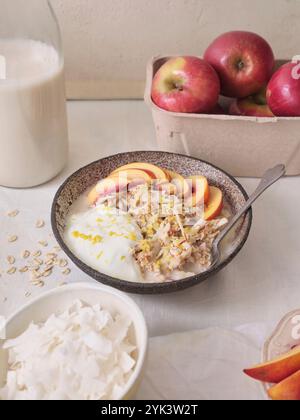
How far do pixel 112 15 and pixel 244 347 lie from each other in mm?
684

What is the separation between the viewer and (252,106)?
0.82 m

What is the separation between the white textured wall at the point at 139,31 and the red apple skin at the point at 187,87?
0.21 metres

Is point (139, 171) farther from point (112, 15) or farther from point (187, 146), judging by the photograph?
point (112, 15)

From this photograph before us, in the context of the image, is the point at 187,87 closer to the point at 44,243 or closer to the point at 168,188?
the point at 168,188

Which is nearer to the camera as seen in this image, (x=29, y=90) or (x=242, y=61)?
(x=29, y=90)

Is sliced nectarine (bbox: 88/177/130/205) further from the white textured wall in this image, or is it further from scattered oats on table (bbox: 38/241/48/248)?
the white textured wall

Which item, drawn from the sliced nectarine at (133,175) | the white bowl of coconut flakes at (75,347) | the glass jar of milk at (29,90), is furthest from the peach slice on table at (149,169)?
the white bowl of coconut flakes at (75,347)

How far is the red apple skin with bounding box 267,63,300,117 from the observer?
75 centimetres

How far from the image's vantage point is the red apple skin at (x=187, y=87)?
767 millimetres

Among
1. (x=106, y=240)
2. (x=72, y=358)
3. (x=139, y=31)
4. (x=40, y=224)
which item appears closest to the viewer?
(x=72, y=358)

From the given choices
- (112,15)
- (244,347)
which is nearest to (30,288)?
(244,347)

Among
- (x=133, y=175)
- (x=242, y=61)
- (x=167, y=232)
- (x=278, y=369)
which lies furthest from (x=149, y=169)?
(x=278, y=369)

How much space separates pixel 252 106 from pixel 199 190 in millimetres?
218

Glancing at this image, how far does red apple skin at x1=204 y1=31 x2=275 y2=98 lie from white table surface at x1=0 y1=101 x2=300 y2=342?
0.16 meters
